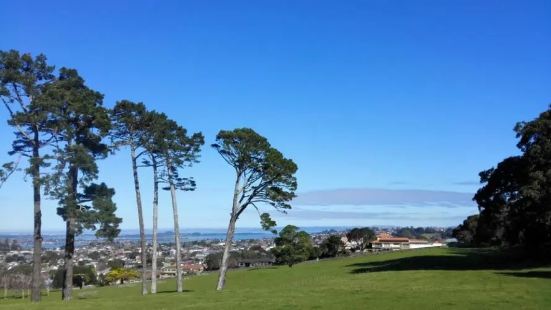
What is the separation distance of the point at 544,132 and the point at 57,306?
28989 mm

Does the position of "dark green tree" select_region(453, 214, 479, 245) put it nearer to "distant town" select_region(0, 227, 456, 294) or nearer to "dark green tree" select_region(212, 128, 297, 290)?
"distant town" select_region(0, 227, 456, 294)

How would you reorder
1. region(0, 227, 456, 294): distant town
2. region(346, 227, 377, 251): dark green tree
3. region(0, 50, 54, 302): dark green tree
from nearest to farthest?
1. region(0, 50, 54, 302): dark green tree
2. region(0, 227, 456, 294): distant town
3. region(346, 227, 377, 251): dark green tree

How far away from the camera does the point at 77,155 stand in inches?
1062

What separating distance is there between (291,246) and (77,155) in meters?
49.6

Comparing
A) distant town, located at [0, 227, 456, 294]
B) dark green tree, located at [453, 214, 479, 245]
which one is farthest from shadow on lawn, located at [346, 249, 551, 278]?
dark green tree, located at [453, 214, 479, 245]

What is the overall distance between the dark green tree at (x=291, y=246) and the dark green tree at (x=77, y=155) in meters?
45.8

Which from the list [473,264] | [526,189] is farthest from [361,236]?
[526,189]

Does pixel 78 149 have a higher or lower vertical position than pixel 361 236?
higher

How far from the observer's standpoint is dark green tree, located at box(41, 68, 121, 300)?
2706 centimetres

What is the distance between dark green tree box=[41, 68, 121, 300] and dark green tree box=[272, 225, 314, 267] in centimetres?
4583

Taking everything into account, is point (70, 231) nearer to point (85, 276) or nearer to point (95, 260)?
point (85, 276)

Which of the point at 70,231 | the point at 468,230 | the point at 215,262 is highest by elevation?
the point at 70,231

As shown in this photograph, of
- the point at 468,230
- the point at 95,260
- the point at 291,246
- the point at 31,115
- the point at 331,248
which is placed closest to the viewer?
the point at 31,115

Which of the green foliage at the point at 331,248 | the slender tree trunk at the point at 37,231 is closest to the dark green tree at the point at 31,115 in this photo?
the slender tree trunk at the point at 37,231
